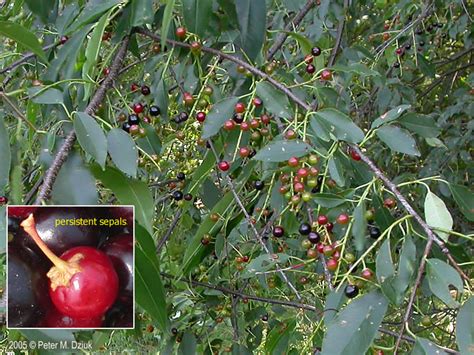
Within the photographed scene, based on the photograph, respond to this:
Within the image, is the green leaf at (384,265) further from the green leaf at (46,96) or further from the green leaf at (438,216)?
the green leaf at (46,96)

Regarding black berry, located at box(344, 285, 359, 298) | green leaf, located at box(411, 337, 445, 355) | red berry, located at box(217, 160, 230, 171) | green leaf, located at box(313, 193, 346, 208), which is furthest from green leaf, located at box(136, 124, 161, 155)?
green leaf, located at box(411, 337, 445, 355)

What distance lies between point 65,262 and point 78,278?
0.9 inches

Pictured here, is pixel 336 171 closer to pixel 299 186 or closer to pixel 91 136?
pixel 299 186

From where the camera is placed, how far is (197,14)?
0.86 metres

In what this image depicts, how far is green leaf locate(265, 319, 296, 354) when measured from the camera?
43.5 inches

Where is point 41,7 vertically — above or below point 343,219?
above

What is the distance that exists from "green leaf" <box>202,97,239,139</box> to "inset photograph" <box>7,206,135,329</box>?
193 mm

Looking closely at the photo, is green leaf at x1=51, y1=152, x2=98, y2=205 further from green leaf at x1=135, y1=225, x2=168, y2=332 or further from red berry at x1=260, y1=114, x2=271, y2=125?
red berry at x1=260, y1=114, x2=271, y2=125

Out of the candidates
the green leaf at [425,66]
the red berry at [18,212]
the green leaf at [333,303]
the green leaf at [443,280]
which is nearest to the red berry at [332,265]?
the green leaf at [333,303]

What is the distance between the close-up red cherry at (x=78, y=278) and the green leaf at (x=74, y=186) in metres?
0.05

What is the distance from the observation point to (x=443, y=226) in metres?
0.69

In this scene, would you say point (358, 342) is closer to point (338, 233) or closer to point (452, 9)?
point (338, 233)

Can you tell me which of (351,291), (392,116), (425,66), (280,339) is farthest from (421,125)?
(425,66)

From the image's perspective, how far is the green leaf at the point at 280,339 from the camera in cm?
110
